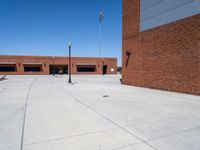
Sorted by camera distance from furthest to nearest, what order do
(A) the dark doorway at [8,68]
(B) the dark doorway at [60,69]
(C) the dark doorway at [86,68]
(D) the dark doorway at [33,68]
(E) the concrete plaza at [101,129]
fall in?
(B) the dark doorway at [60,69], (C) the dark doorway at [86,68], (D) the dark doorway at [33,68], (A) the dark doorway at [8,68], (E) the concrete plaza at [101,129]

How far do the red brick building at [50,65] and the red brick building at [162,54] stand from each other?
112 ft

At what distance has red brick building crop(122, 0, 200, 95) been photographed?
37.1 feet

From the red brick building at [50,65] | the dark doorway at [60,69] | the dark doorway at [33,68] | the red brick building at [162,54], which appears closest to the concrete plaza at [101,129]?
the red brick building at [162,54]

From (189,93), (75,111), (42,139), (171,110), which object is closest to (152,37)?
(189,93)

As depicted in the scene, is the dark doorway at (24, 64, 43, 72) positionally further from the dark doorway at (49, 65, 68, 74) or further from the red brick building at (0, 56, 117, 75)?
the dark doorway at (49, 65, 68, 74)

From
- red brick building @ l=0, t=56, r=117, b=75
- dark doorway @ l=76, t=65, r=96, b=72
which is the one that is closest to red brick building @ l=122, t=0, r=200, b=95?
red brick building @ l=0, t=56, r=117, b=75

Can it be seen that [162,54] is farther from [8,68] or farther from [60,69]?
[8,68]

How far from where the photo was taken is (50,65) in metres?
52.9

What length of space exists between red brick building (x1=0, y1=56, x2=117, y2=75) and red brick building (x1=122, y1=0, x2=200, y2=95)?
34.2m

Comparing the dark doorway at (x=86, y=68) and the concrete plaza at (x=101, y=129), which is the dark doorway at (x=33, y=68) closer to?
the dark doorway at (x=86, y=68)

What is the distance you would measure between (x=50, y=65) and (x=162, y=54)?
143ft

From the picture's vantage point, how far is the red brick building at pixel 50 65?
48.6 metres

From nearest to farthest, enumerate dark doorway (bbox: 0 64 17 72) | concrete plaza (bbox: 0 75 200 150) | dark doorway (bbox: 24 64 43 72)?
concrete plaza (bbox: 0 75 200 150), dark doorway (bbox: 0 64 17 72), dark doorway (bbox: 24 64 43 72)

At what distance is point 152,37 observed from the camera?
14.9 m
